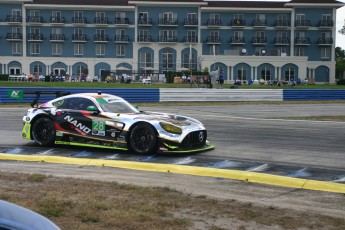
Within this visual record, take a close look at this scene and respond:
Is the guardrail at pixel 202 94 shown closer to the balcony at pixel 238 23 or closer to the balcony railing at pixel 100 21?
the balcony at pixel 238 23

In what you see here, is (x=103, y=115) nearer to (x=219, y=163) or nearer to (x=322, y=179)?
(x=219, y=163)

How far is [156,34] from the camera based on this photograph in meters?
79.1

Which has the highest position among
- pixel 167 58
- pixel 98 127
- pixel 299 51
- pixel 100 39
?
pixel 100 39

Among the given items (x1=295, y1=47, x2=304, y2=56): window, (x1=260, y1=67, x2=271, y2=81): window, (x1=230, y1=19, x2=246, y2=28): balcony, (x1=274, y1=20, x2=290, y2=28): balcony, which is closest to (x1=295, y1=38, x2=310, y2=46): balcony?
(x1=295, y1=47, x2=304, y2=56): window

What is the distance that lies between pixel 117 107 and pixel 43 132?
1824 millimetres

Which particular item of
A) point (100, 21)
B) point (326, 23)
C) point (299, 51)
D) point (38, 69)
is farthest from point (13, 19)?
point (326, 23)

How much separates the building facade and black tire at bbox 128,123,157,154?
2594 inches

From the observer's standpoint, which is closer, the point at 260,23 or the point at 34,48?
the point at 34,48

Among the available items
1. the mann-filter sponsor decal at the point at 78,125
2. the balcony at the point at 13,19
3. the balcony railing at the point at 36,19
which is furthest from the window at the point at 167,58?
the mann-filter sponsor decal at the point at 78,125

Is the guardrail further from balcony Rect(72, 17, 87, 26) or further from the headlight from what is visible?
balcony Rect(72, 17, 87, 26)

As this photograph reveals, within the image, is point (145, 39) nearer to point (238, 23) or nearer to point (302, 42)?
point (238, 23)

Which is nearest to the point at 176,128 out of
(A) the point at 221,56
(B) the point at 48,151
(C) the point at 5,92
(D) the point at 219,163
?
(D) the point at 219,163

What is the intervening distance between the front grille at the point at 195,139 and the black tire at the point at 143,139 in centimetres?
64

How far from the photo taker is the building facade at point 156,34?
77.5 meters
